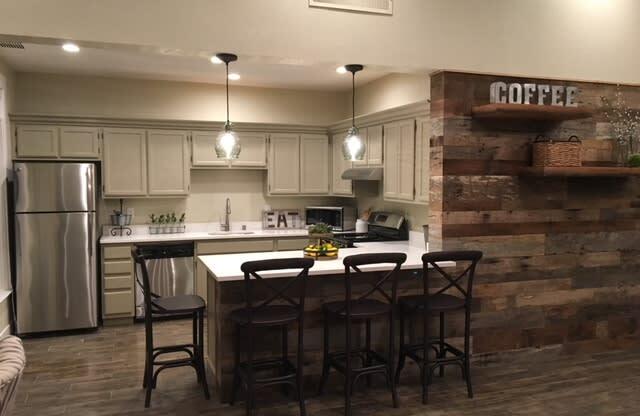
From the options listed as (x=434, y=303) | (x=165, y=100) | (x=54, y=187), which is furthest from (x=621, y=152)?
(x=54, y=187)

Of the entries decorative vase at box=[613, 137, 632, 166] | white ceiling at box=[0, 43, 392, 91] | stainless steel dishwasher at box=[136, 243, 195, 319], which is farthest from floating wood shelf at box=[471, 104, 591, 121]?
stainless steel dishwasher at box=[136, 243, 195, 319]

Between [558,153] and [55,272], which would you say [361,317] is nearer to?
[558,153]

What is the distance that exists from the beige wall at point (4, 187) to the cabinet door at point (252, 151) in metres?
2.35

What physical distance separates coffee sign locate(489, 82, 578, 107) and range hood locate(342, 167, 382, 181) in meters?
1.63

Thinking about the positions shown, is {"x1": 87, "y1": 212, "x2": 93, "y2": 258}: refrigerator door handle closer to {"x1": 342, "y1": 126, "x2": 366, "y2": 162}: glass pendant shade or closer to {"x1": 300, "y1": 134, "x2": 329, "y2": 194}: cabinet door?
{"x1": 300, "y1": 134, "x2": 329, "y2": 194}: cabinet door

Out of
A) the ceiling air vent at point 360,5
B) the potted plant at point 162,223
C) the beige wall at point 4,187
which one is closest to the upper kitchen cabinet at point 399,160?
the ceiling air vent at point 360,5

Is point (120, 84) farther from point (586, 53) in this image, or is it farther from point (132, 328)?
point (586, 53)

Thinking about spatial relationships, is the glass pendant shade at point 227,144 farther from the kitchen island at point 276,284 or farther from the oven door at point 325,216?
the oven door at point 325,216

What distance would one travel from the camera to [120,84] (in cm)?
580

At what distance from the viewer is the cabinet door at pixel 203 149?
5.98m

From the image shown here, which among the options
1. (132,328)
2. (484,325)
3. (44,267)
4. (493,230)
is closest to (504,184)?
(493,230)

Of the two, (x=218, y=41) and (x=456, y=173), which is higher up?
(x=218, y=41)

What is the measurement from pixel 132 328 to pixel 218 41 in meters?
3.33

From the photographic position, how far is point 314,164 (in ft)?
21.2
